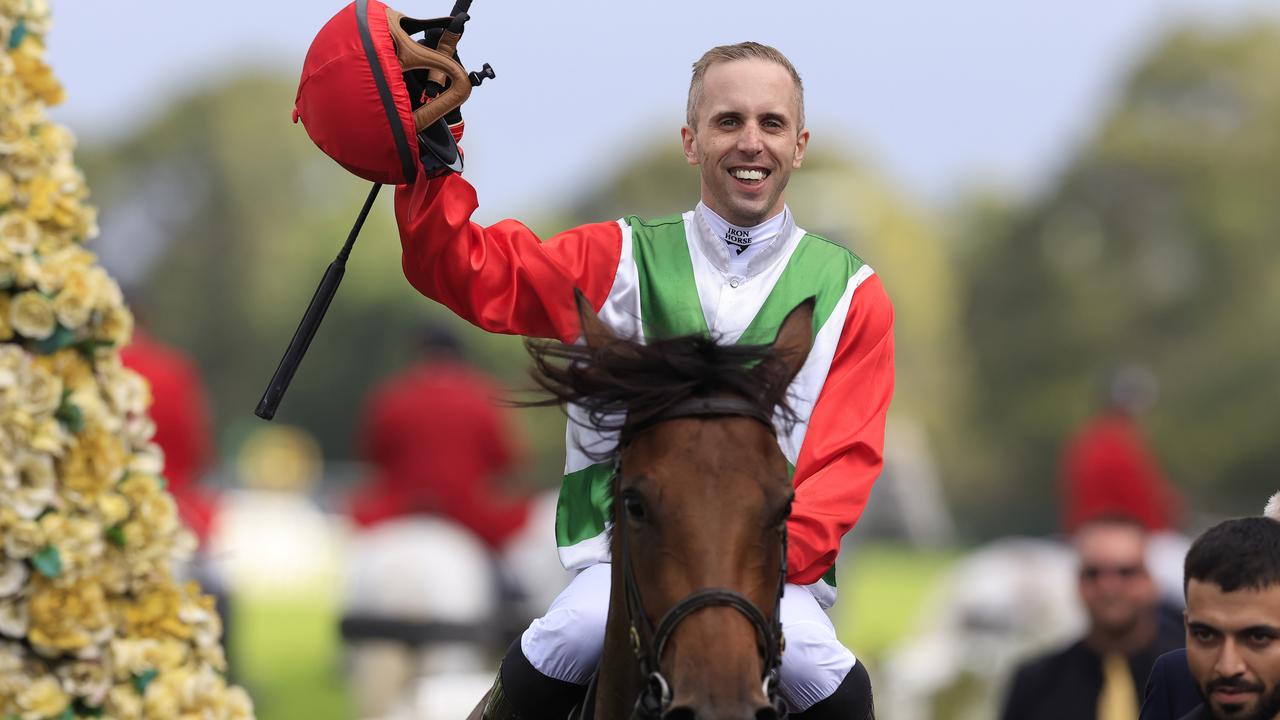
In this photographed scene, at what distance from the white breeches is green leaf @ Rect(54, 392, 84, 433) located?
1197mm

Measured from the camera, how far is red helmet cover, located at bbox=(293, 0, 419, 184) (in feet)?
11.7

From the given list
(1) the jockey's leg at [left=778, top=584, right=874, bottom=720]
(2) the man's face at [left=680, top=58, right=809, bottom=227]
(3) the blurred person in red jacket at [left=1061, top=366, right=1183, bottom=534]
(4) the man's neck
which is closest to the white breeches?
(1) the jockey's leg at [left=778, top=584, right=874, bottom=720]

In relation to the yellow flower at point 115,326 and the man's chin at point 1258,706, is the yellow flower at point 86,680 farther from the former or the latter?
the man's chin at point 1258,706

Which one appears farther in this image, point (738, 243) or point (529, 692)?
point (738, 243)

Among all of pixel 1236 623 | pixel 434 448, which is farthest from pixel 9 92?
pixel 434 448

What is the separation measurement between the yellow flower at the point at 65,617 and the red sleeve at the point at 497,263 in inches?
41.6

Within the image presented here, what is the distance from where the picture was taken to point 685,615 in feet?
10.1

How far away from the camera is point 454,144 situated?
3.71 m

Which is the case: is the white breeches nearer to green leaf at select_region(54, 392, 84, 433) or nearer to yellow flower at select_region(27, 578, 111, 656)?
yellow flower at select_region(27, 578, 111, 656)

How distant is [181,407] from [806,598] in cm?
551

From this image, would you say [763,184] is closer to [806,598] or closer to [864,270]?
[864,270]

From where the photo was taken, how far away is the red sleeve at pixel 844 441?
3.55 meters

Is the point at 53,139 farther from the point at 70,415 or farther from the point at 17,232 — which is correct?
the point at 70,415

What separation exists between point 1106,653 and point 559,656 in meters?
3.52
